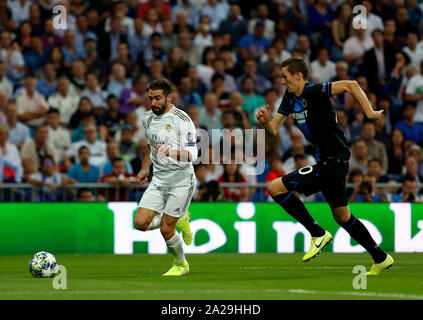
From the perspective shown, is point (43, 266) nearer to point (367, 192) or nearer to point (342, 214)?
point (342, 214)

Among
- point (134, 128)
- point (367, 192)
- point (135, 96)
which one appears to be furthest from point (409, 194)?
point (135, 96)

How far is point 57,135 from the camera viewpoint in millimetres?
19938

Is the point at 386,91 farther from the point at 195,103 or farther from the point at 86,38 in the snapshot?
the point at 86,38

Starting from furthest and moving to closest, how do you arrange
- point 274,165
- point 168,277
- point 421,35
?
1. point 421,35
2. point 274,165
3. point 168,277

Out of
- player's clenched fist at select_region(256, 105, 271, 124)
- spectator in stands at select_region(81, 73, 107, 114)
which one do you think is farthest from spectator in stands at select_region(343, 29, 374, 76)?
player's clenched fist at select_region(256, 105, 271, 124)

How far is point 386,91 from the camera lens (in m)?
22.7

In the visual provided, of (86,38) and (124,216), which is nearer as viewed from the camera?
(124,216)

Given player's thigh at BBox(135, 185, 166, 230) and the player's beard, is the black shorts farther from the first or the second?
the player's beard

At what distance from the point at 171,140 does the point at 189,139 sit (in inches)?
12.7

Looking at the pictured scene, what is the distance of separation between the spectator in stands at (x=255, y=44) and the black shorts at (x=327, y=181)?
10.9m

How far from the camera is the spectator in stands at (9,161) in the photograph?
1880cm

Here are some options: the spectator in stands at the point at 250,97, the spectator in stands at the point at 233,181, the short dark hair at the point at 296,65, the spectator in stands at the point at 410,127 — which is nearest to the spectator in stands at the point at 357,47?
the spectator in stands at the point at 410,127

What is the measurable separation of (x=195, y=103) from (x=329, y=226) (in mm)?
4560

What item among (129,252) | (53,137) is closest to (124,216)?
(129,252)
